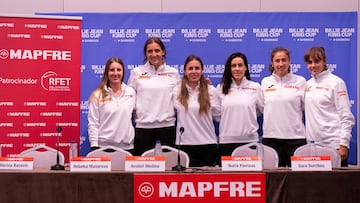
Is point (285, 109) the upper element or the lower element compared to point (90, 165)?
upper

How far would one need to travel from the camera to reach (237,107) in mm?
4555

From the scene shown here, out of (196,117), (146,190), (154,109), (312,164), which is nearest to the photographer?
(146,190)

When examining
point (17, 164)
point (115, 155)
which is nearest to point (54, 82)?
point (115, 155)

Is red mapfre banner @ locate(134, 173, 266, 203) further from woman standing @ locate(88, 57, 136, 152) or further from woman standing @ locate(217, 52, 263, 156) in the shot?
woman standing @ locate(88, 57, 136, 152)

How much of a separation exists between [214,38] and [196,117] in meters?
1.13

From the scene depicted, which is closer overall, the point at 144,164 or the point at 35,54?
the point at 144,164

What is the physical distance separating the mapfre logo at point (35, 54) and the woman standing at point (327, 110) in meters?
2.42

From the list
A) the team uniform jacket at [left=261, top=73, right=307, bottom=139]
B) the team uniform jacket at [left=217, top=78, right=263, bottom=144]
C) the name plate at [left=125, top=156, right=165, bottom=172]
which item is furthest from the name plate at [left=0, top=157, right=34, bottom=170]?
the team uniform jacket at [left=261, top=73, right=307, bottom=139]

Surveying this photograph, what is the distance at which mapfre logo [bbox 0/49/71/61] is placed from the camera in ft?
15.2

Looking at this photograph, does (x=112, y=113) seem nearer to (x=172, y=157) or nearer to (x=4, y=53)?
(x=172, y=157)

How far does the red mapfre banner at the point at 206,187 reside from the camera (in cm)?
292

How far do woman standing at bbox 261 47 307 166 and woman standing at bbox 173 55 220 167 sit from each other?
524mm

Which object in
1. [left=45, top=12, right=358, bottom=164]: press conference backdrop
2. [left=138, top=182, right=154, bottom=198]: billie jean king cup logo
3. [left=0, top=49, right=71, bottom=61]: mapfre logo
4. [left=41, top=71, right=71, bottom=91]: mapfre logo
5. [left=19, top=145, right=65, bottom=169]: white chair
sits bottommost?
[left=138, top=182, right=154, bottom=198]: billie jean king cup logo

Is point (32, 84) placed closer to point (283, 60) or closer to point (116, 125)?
point (116, 125)
